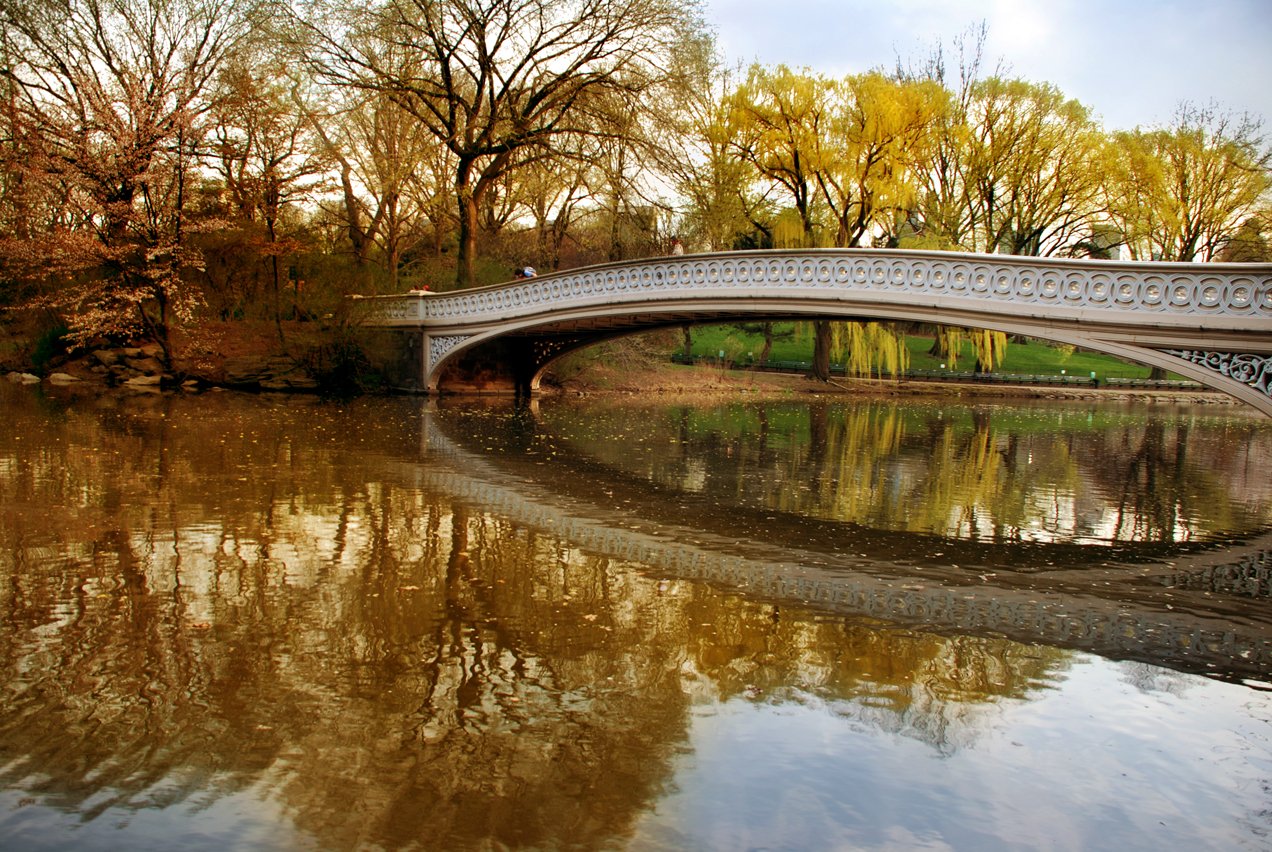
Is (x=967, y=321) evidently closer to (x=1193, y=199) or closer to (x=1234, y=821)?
(x=1234, y=821)

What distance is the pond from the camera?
9.17 ft

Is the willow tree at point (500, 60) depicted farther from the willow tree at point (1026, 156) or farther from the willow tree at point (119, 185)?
the willow tree at point (1026, 156)

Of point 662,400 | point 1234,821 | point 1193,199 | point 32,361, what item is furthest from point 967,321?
point 1193,199

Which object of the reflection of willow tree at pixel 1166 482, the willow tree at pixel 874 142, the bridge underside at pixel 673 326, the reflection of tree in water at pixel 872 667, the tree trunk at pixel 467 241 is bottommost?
the reflection of tree in water at pixel 872 667

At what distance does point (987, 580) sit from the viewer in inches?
233

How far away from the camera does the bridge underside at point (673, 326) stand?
949cm

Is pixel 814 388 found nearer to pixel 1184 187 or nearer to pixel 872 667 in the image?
pixel 1184 187

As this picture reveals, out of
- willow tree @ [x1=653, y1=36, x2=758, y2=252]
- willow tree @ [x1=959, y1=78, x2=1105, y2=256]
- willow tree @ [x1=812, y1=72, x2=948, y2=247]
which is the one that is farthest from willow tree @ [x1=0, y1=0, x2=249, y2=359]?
willow tree @ [x1=959, y1=78, x2=1105, y2=256]

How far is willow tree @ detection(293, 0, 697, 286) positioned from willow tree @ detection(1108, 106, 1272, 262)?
17.7m

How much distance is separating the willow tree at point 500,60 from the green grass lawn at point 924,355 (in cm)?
1446

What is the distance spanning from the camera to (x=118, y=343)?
2141 cm

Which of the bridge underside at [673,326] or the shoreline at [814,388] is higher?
the bridge underside at [673,326]

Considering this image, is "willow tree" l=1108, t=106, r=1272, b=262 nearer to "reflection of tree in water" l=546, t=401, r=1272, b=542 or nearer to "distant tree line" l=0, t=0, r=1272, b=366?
"distant tree line" l=0, t=0, r=1272, b=366

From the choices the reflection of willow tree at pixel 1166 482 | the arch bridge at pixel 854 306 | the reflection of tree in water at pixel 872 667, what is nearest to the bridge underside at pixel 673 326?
the arch bridge at pixel 854 306
